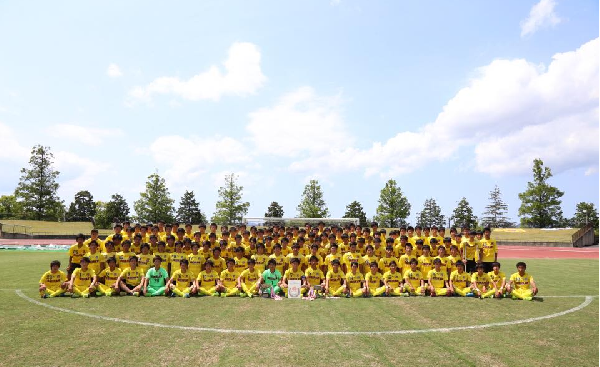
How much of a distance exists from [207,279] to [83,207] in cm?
8812

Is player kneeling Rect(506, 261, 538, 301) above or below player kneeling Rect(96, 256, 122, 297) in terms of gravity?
below

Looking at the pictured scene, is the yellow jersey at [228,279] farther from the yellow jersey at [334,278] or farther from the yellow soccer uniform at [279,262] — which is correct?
the yellow jersey at [334,278]

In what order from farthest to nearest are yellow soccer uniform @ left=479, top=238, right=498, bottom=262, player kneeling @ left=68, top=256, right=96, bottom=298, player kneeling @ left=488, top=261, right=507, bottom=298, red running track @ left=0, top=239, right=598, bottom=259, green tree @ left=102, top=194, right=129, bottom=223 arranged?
green tree @ left=102, top=194, right=129, bottom=223
red running track @ left=0, top=239, right=598, bottom=259
yellow soccer uniform @ left=479, top=238, right=498, bottom=262
player kneeling @ left=488, top=261, right=507, bottom=298
player kneeling @ left=68, top=256, right=96, bottom=298

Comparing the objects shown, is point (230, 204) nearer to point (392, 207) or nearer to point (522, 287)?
point (392, 207)

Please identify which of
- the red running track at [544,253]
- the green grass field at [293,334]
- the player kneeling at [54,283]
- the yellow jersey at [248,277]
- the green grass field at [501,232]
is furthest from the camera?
the green grass field at [501,232]

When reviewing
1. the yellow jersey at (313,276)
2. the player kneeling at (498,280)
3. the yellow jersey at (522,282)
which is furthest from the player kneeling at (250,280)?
the yellow jersey at (522,282)

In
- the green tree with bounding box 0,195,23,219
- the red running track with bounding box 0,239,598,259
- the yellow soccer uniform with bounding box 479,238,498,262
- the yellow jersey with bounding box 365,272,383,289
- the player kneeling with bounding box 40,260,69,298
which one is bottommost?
the red running track with bounding box 0,239,598,259

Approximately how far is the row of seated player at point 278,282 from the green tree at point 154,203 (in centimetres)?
4870

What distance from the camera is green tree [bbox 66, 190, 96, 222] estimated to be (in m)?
84.8

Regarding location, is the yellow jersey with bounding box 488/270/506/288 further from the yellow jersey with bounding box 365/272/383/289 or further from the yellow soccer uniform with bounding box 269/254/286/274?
the yellow soccer uniform with bounding box 269/254/286/274

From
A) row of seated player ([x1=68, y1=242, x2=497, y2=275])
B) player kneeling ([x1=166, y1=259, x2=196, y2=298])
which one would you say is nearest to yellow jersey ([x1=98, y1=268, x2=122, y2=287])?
row of seated player ([x1=68, y1=242, x2=497, y2=275])

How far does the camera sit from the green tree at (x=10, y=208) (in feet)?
201

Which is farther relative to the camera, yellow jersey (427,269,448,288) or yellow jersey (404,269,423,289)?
yellow jersey (404,269,423,289)

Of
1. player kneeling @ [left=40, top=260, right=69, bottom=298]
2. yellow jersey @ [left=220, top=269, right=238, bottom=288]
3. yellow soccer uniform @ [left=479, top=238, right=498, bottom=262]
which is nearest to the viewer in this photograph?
player kneeling @ [left=40, top=260, right=69, bottom=298]
